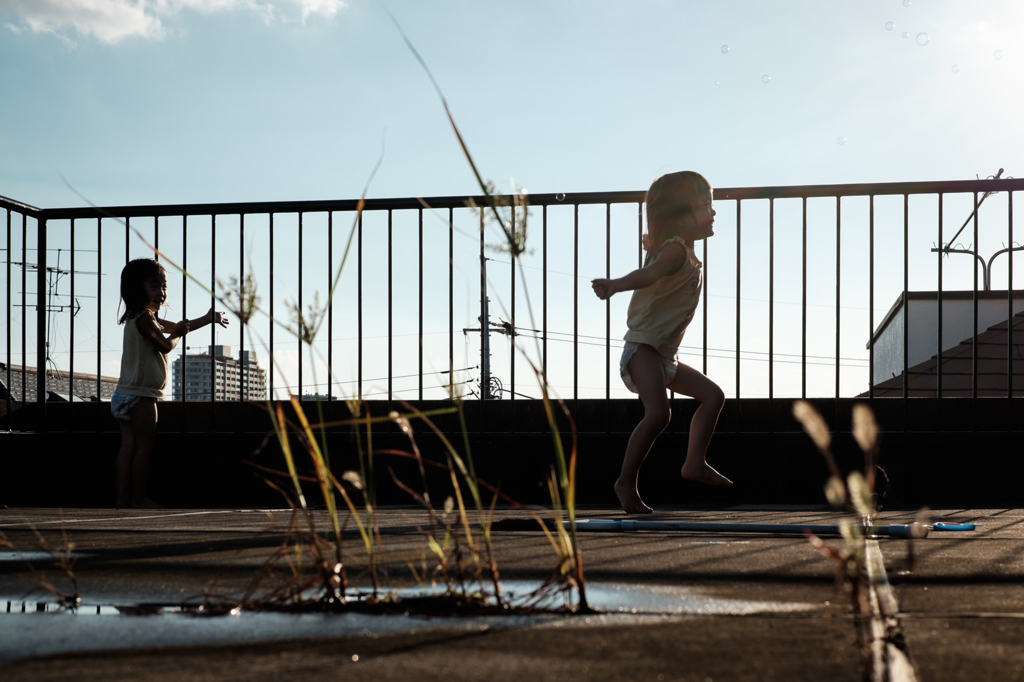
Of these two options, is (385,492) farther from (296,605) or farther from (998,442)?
(296,605)

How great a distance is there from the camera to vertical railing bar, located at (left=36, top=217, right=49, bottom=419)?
4176 millimetres

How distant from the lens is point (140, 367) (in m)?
4.07

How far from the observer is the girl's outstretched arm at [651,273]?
2.70 meters

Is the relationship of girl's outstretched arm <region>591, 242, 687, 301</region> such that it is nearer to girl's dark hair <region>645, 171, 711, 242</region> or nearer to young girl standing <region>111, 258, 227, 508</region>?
girl's dark hair <region>645, 171, 711, 242</region>

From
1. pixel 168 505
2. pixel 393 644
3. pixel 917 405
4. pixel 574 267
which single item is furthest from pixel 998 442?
pixel 168 505

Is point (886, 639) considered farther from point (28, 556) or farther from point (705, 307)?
point (705, 307)

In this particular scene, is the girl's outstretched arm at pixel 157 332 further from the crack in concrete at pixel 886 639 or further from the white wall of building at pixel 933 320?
the white wall of building at pixel 933 320

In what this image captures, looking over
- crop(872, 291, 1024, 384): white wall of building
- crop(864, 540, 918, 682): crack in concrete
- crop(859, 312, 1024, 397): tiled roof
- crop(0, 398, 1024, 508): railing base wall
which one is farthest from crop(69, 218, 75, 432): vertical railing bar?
crop(872, 291, 1024, 384): white wall of building

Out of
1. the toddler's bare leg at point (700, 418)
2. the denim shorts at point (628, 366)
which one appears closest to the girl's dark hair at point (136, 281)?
the denim shorts at point (628, 366)

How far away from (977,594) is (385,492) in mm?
3045

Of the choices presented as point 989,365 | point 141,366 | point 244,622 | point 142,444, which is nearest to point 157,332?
point 141,366

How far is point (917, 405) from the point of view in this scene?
12.1ft

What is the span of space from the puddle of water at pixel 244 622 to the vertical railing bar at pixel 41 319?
3360 mm

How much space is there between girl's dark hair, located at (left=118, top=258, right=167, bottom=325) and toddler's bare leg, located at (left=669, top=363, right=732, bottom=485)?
8.66 feet
